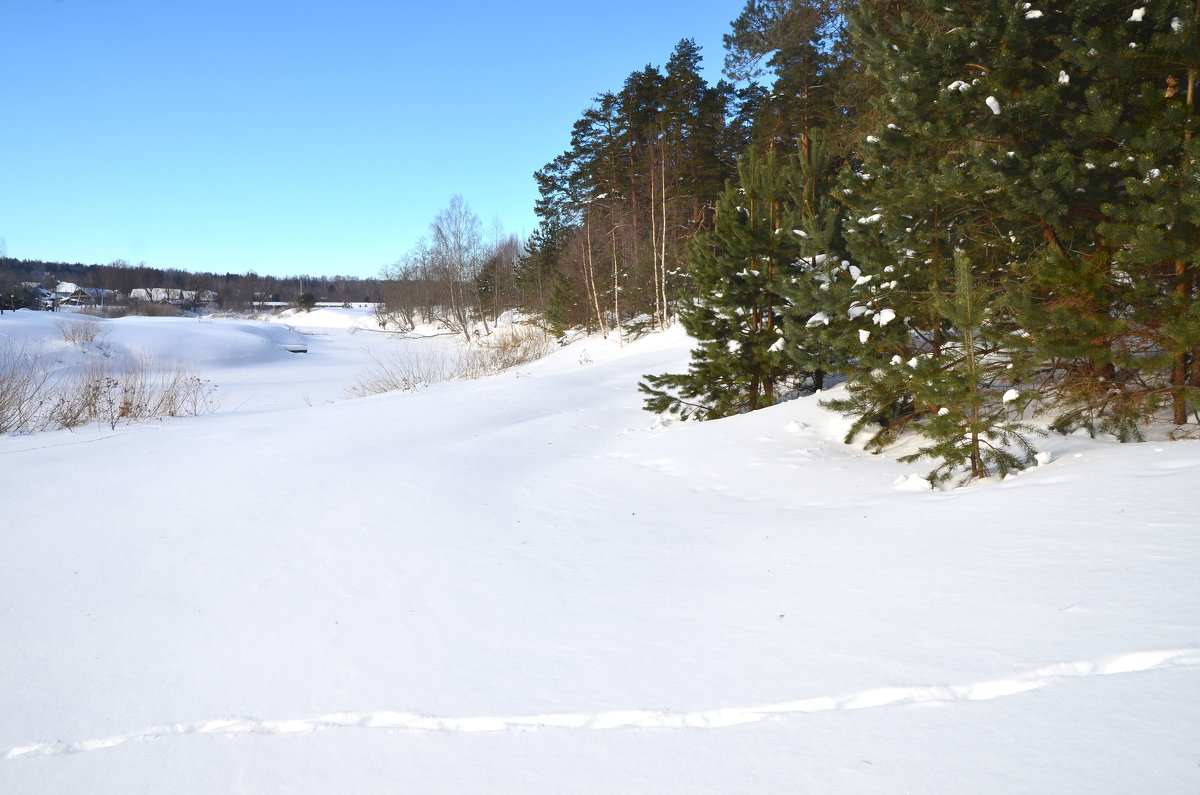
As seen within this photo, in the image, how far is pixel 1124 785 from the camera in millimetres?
1702

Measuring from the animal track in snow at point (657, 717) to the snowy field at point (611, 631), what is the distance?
10mm

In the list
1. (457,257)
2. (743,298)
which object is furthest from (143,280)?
(743,298)

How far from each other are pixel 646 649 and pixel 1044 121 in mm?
5291

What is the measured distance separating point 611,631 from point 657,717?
763 millimetres

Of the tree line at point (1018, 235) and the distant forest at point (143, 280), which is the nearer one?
the tree line at point (1018, 235)

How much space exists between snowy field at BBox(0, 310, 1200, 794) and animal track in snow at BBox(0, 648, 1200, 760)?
0.4 inches

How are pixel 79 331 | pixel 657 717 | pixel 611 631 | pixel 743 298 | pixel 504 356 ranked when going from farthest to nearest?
1. pixel 79 331
2. pixel 504 356
3. pixel 743 298
4. pixel 611 631
5. pixel 657 717

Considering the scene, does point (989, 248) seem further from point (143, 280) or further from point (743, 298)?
point (143, 280)

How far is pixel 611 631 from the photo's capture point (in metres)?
3.11

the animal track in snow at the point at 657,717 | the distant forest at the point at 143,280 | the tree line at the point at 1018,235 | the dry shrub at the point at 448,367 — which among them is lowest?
the animal track in snow at the point at 657,717

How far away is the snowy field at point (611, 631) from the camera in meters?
2.08

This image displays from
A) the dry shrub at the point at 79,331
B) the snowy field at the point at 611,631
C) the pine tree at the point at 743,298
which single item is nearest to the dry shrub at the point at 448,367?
the pine tree at the point at 743,298

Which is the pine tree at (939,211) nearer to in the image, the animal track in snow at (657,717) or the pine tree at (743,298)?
the pine tree at (743,298)

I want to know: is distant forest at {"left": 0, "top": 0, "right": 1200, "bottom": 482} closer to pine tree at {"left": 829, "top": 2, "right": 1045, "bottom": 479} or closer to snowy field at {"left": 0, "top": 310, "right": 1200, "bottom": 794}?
pine tree at {"left": 829, "top": 2, "right": 1045, "bottom": 479}
